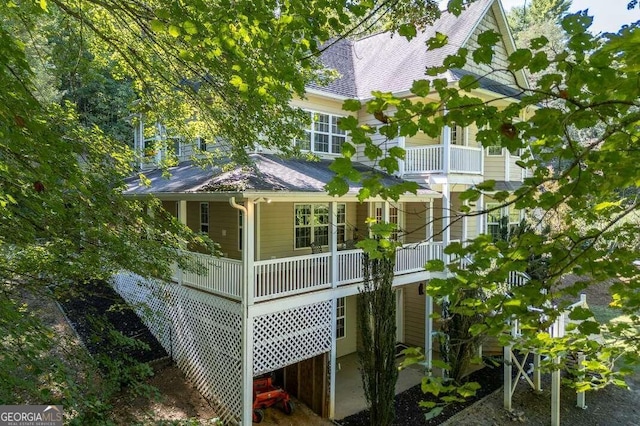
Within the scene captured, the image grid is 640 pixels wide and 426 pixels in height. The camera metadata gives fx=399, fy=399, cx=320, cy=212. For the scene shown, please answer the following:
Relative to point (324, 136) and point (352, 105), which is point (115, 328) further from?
point (352, 105)

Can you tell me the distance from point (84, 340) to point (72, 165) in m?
8.19

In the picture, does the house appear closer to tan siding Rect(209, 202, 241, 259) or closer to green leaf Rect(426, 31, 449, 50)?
tan siding Rect(209, 202, 241, 259)

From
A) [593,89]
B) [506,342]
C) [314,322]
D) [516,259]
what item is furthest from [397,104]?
[314,322]

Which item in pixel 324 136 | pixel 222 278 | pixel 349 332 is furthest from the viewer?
pixel 349 332

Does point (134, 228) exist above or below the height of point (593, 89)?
below

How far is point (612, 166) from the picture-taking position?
91.5 inches

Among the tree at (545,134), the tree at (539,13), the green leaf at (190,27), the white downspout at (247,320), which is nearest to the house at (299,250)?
the white downspout at (247,320)

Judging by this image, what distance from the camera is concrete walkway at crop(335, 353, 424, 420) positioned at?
9711 millimetres

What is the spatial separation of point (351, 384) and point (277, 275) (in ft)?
14.0

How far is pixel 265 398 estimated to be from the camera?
28.9ft

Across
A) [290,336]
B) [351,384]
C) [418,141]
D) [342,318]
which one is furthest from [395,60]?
[351,384]

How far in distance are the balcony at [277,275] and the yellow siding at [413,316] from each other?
3.59 m

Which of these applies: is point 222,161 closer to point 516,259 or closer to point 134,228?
point 134,228

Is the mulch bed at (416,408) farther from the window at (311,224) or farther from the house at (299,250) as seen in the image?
the window at (311,224)
